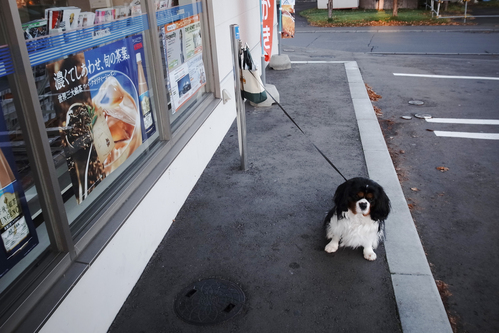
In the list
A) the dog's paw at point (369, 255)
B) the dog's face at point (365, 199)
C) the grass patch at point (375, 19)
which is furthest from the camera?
the grass patch at point (375, 19)

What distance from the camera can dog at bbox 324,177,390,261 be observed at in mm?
3705

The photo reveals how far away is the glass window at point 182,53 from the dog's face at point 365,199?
7.49 feet

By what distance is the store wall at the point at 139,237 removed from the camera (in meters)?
2.80

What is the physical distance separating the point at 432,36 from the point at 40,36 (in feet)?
64.2

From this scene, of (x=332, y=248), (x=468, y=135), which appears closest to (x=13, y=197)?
(x=332, y=248)

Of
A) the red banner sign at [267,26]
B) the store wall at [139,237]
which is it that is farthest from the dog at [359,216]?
the red banner sign at [267,26]

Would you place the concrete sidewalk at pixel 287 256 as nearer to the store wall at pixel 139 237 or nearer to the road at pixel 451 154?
the store wall at pixel 139 237

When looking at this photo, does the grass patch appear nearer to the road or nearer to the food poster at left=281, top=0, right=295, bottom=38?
the road

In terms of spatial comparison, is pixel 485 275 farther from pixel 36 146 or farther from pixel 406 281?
pixel 36 146

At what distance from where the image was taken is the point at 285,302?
3.44m

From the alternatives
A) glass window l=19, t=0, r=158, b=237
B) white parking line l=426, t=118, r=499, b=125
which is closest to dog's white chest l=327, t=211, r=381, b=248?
glass window l=19, t=0, r=158, b=237

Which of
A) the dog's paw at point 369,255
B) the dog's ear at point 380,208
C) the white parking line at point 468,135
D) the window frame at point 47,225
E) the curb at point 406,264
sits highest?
the window frame at point 47,225

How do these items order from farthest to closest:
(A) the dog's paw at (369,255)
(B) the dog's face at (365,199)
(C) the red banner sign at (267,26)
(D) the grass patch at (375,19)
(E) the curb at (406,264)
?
(D) the grass patch at (375,19) → (C) the red banner sign at (267,26) → (A) the dog's paw at (369,255) → (B) the dog's face at (365,199) → (E) the curb at (406,264)

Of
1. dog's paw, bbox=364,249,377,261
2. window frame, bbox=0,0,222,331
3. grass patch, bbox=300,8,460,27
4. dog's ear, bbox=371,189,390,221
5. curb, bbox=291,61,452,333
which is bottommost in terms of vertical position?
curb, bbox=291,61,452,333
